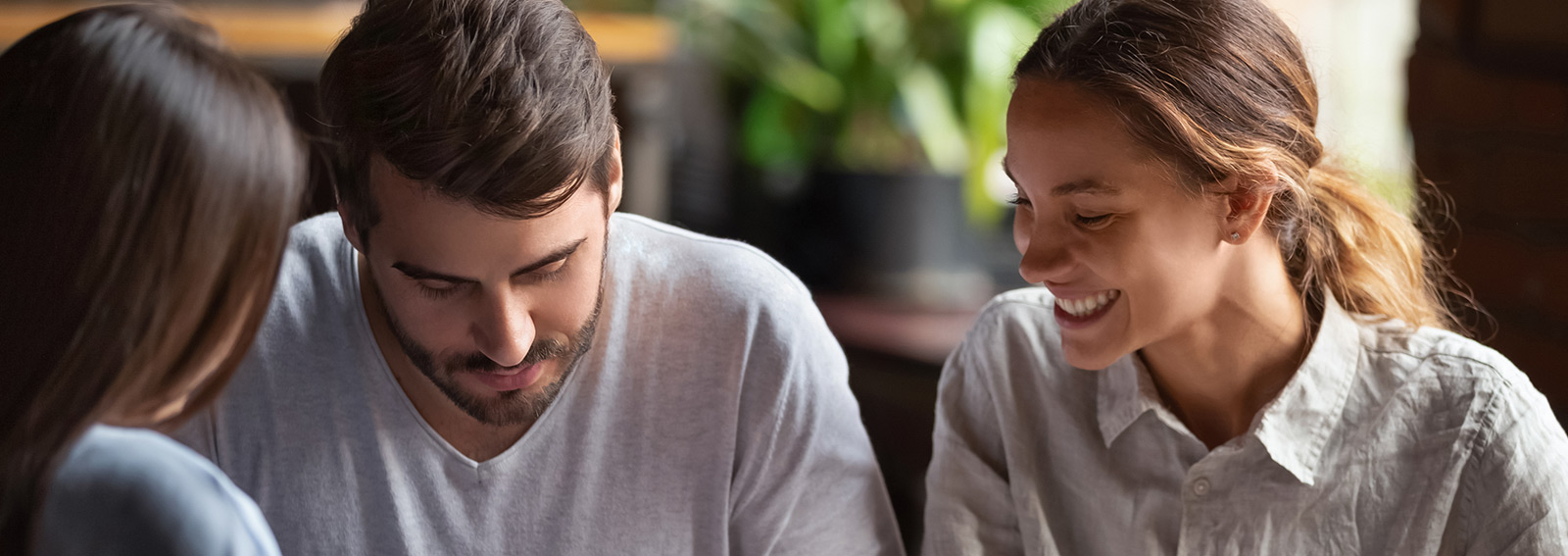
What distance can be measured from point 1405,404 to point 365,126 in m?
0.92

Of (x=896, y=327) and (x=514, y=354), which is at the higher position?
(x=514, y=354)

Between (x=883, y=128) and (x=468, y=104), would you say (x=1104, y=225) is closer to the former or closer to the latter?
(x=468, y=104)

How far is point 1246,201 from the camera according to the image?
107cm

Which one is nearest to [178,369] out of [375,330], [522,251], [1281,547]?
[522,251]

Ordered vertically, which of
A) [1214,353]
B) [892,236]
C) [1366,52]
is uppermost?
[1366,52]

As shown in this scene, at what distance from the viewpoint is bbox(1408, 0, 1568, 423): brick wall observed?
52.2 inches

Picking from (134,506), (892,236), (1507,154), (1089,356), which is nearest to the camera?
(134,506)

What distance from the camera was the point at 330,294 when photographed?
1.21 m

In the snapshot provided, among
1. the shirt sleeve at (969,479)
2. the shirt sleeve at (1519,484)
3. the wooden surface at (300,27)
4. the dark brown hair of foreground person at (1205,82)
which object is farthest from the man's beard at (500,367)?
the wooden surface at (300,27)

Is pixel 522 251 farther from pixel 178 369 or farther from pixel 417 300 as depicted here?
pixel 178 369

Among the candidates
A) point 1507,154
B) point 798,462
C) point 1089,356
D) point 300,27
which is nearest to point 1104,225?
point 1089,356

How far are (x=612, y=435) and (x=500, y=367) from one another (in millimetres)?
164

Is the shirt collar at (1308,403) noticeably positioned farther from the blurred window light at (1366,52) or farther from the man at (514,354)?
the blurred window light at (1366,52)

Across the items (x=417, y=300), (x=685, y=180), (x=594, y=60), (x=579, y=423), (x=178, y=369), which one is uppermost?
(x=594, y=60)
